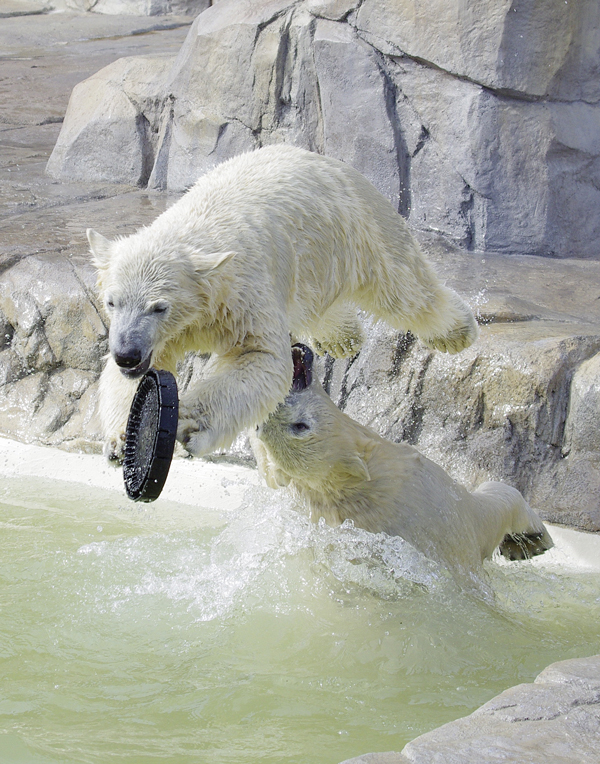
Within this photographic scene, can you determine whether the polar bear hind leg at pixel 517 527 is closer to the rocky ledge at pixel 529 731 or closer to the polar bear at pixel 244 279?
the polar bear at pixel 244 279

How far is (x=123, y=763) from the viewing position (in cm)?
232

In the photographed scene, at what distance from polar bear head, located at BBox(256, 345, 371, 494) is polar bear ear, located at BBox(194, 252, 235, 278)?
576mm

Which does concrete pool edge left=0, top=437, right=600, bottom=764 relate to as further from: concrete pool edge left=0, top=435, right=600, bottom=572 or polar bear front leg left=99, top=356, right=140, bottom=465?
concrete pool edge left=0, top=435, right=600, bottom=572

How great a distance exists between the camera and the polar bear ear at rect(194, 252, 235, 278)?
100 inches

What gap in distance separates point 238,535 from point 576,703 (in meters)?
1.97

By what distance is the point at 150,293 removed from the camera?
247 cm

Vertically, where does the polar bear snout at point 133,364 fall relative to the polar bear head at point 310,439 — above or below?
above

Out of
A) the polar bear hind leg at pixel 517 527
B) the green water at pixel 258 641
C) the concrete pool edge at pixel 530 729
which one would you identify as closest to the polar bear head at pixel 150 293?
the green water at pixel 258 641

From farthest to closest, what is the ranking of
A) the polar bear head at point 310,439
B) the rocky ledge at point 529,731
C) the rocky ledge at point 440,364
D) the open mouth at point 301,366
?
the rocky ledge at point 440,364 → the open mouth at point 301,366 → the polar bear head at point 310,439 → the rocky ledge at point 529,731

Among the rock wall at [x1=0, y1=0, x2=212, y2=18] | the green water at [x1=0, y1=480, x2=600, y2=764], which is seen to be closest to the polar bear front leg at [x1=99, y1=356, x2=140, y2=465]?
the green water at [x1=0, y1=480, x2=600, y2=764]

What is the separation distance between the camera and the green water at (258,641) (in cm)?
252

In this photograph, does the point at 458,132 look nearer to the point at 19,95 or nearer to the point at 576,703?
the point at 576,703

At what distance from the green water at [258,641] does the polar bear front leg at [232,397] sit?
75 centimetres

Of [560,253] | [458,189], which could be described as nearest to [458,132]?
[458,189]
